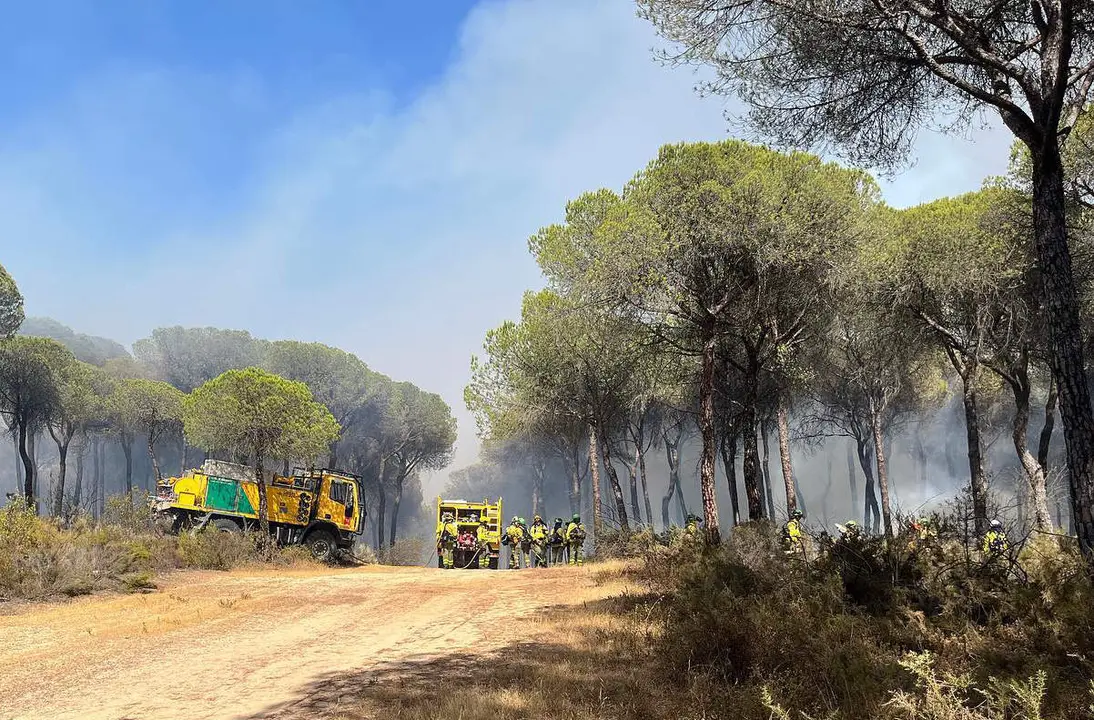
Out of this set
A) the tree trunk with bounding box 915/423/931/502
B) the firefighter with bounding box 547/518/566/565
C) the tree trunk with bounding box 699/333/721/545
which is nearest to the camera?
the tree trunk with bounding box 699/333/721/545

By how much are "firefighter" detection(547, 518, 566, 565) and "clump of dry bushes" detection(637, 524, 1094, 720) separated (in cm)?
1664

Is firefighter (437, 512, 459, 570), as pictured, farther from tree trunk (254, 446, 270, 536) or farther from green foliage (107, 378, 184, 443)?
green foliage (107, 378, 184, 443)

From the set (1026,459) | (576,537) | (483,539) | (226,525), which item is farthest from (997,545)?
(483,539)

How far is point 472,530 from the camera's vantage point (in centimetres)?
2633

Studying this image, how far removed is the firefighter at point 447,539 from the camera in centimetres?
2497

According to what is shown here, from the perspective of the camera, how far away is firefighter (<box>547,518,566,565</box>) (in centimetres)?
2358

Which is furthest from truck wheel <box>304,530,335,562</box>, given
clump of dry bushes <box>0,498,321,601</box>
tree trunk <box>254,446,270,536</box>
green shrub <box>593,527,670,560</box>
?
green shrub <box>593,527,670,560</box>

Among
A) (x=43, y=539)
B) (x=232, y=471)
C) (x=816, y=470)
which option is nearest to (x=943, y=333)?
(x=43, y=539)

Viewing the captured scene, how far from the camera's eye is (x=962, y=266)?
16375 mm

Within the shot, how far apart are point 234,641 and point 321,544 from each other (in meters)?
15.2

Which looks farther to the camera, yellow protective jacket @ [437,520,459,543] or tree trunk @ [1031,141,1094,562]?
yellow protective jacket @ [437,520,459,543]

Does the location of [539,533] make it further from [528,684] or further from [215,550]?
[528,684]

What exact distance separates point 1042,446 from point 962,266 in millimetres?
4970

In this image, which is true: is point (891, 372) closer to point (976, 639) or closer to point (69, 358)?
point (976, 639)
